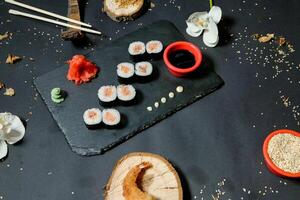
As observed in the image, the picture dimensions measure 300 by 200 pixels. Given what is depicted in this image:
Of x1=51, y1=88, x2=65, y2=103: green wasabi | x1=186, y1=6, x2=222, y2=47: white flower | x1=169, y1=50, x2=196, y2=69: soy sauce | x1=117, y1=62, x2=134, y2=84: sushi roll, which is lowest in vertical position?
x1=51, y1=88, x2=65, y2=103: green wasabi

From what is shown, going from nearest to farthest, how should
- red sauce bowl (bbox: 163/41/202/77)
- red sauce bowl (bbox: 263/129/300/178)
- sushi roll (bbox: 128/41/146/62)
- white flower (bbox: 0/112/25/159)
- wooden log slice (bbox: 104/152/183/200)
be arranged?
wooden log slice (bbox: 104/152/183/200) < red sauce bowl (bbox: 263/129/300/178) < white flower (bbox: 0/112/25/159) < red sauce bowl (bbox: 163/41/202/77) < sushi roll (bbox: 128/41/146/62)

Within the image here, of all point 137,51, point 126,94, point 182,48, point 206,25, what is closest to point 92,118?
point 126,94

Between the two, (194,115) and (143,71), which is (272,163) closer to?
(194,115)

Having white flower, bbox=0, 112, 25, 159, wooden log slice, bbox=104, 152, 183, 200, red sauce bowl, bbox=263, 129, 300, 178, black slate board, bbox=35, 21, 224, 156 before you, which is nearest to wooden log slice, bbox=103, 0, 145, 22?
black slate board, bbox=35, 21, 224, 156

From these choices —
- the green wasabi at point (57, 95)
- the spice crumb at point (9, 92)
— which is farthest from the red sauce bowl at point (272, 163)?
the spice crumb at point (9, 92)

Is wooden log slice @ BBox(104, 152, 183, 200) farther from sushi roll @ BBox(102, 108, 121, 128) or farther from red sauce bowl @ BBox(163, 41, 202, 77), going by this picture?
red sauce bowl @ BBox(163, 41, 202, 77)

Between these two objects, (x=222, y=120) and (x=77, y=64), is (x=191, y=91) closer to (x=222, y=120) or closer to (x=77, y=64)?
(x=222, y=120)

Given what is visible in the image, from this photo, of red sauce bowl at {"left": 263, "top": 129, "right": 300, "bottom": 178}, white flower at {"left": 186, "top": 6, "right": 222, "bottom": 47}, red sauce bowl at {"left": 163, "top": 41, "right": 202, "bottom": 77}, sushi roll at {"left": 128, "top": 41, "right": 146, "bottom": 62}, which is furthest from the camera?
white flower at {"left": 186, "top": 6, "right": 222, "bottom": 47}

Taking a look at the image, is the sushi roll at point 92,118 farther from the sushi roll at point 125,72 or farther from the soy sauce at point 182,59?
the soy sauce at point 182,59
